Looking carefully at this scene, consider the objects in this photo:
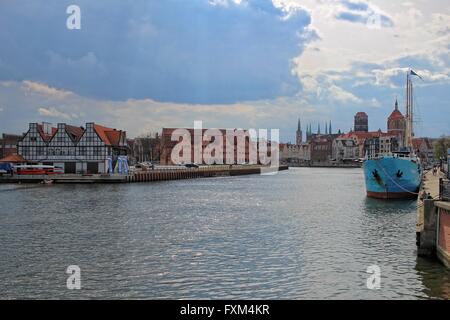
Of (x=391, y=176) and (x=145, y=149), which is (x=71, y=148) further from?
(x=145, y=149)

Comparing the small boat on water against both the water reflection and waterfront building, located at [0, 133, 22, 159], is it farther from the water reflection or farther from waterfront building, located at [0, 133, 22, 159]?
waterfront building, located at [0, 133, 22, 159]

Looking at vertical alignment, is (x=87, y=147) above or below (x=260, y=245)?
above

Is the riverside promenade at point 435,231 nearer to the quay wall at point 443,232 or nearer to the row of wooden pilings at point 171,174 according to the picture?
the quay wall at point 443,232

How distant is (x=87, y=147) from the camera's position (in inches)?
3656

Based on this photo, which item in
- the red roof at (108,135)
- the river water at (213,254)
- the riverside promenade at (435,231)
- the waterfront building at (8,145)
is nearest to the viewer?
the river water at (213,254)

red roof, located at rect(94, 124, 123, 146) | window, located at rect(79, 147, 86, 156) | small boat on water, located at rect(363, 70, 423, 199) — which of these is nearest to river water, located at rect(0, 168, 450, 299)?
small boat on water, located at rect(363, 70, 423, 199)

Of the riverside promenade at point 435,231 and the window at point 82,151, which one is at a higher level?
the window at point 82,151

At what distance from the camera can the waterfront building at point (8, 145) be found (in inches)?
5556

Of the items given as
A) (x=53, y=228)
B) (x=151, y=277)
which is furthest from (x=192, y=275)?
(x=53, y=228)

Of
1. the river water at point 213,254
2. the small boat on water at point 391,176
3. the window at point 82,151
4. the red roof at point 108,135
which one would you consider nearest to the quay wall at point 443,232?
the river water at point 213,254

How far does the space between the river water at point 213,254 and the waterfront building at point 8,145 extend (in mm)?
108174
